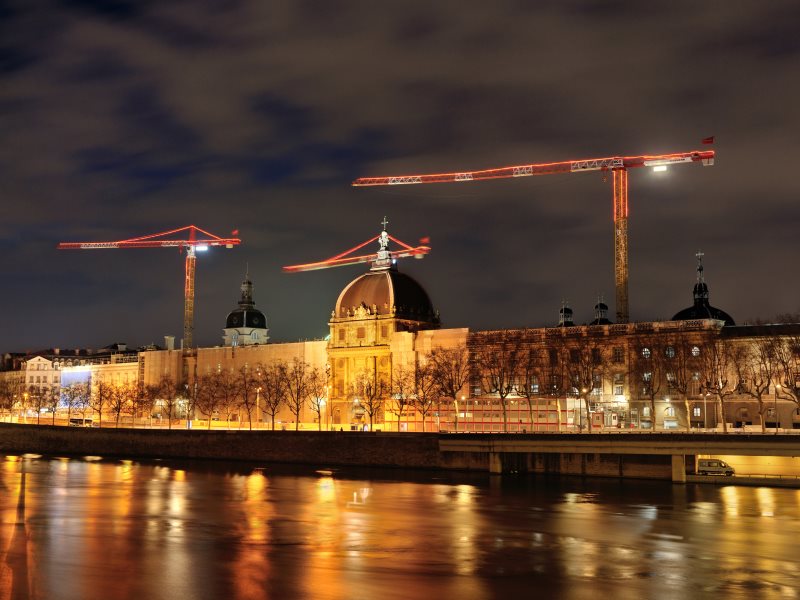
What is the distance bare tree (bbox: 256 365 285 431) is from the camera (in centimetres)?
14112

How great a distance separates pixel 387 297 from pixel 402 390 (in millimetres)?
28654

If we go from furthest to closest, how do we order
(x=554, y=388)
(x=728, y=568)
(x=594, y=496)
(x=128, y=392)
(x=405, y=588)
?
(x=128, y=392) → (x=554, y=388) → (x=594, y=496) → (x=728, y=568) → (x=405, y=588)

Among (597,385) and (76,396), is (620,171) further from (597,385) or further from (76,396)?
(76,396)

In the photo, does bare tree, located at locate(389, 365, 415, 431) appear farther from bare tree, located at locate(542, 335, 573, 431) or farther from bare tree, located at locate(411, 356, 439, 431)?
bare tree, located at locate(542, 335, 573, 431)

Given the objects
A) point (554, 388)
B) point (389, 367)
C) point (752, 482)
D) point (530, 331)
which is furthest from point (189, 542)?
point (389, 367)

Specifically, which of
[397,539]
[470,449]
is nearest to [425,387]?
[470,449]

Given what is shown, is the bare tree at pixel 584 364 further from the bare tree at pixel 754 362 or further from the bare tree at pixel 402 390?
the bare tree at pixel 402 390

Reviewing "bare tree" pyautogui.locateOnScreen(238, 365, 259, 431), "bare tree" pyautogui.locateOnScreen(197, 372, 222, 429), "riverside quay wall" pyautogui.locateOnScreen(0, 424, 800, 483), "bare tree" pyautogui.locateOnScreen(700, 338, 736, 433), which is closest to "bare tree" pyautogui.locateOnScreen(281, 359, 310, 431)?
"bare tree" pyautogui.locateOnScreen(238, 365, 259, 431)

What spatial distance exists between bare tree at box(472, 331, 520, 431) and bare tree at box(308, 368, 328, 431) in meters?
21.8

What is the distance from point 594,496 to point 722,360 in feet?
148

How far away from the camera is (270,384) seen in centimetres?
14288

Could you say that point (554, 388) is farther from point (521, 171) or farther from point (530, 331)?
point (521, 171)

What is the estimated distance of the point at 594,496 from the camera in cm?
7362

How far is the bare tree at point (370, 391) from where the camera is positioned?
5191 inches
